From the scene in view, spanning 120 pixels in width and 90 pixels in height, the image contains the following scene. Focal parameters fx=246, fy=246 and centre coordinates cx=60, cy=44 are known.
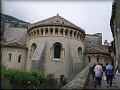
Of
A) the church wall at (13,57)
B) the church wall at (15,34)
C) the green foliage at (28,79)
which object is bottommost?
the green foliage at (28,79)

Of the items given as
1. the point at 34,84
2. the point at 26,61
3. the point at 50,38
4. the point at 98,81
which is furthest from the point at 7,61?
the point at 98,81

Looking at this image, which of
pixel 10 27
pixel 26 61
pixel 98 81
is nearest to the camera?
pixel 98 81

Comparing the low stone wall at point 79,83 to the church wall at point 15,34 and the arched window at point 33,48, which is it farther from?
the church wall at point 15,34

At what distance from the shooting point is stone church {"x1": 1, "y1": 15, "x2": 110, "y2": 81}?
109ft

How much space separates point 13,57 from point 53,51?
5.82m

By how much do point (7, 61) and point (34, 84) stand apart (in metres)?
12.1

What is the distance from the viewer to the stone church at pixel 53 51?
33312 millimetres

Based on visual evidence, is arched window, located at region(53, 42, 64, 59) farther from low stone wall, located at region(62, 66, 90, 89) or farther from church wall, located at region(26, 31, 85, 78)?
low stone wall, located at region(62, 66, 90, 89)

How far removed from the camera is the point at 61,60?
3416 cm

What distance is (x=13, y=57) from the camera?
35219 mm

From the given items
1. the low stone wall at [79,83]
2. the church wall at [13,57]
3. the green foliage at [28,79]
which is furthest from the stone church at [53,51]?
the low stone wall at [79,83]

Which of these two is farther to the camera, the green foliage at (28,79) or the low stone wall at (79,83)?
the green foliage at (28,79)

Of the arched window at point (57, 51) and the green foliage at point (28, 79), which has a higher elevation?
the arched window at point (57, 51)

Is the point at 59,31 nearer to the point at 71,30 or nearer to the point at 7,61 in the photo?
the point at 71,30
